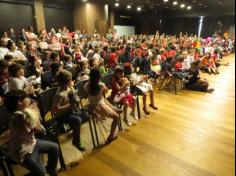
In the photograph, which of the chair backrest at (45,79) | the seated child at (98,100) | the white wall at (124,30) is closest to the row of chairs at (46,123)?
the seated child at (98,100)

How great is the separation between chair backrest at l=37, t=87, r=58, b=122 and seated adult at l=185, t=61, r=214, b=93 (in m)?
3.70

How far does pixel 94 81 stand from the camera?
8.32ft

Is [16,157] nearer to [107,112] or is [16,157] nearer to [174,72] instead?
[107,112]

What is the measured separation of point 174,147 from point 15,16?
387 inches

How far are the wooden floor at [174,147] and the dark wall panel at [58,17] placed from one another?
9492 mm

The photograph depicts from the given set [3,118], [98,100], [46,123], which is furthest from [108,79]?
[3,118]

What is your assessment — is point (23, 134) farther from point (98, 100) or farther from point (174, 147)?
point (174, 147)

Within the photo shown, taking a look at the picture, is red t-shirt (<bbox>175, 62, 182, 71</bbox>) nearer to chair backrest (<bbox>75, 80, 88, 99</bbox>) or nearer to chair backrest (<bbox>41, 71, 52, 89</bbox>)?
chair backrest (<bbox>75, 80, 88, 99</bbox>)

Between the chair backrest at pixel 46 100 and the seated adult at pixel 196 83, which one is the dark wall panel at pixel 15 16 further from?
the seated adult at pixel 196 83

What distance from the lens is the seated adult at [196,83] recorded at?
4.90 metres

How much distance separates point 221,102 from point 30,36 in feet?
24.4

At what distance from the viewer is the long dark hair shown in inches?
98.7

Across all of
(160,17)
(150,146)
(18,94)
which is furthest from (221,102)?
(160,17)

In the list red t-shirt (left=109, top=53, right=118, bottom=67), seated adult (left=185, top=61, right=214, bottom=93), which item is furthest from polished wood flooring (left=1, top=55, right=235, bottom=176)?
red t-shirt (left=109, top=53, right=118, bottom=67)
